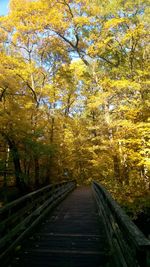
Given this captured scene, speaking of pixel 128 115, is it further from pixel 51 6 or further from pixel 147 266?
pixel 147 266

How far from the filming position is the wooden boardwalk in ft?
18.8

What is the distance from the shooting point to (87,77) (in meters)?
22.2

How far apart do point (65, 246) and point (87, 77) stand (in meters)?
16.7

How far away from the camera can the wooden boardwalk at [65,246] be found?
573cm

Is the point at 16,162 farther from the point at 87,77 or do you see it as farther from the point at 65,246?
the point at 65,246

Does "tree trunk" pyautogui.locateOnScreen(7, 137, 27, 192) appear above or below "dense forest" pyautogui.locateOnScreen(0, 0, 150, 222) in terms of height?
below

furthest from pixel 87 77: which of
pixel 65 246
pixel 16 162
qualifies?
pixel 65 246

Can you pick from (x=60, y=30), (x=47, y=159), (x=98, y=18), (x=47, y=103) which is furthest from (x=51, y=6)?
(x=47, y=159)

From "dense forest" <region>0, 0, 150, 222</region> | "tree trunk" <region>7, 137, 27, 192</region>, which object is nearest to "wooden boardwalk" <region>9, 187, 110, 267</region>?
"dense forest" <region>0, 0, 150, 222</region>

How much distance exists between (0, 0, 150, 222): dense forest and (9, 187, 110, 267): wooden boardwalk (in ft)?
17.7

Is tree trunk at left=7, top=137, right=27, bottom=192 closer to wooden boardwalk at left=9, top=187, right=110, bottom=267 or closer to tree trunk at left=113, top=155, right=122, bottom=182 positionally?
tree trunk at left=113, top=155, right=122, bottom=182

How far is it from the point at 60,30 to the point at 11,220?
18.0m

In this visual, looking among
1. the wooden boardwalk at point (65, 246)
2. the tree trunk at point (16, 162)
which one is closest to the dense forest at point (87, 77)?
the tree trunk at point (16, 162)

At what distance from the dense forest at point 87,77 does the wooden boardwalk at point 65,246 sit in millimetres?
5401
